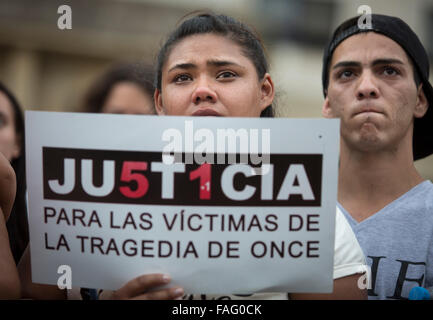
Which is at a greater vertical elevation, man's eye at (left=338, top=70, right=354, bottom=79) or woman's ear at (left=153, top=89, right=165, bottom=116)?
man's eye at (left=338, top=70, right=354, bottom=79)

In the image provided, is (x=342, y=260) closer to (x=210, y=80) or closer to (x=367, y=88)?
(x=367, y=88)

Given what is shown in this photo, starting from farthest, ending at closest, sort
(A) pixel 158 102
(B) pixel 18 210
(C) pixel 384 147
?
1. (B) pixel 18 210
2. (A) pixel 158 102
3. (C) pixel 384 147

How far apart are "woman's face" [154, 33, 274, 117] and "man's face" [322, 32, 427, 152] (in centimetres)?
27

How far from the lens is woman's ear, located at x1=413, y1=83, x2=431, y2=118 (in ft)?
5.91

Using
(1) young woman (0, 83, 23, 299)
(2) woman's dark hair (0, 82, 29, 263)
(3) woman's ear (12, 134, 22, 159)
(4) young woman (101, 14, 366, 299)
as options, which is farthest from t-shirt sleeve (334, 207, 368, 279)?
(3) woman's ear (12, 134, 22, 159)

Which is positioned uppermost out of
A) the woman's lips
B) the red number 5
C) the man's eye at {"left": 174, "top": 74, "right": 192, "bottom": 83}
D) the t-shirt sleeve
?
the man's eye at {"left": 174, "top": 74, "right": 192, "bottom": 83}

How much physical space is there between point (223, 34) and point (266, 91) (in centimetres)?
23

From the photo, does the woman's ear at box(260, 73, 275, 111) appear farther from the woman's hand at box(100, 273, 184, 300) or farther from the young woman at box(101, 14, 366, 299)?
the woman's hand at box(100, 273, 184, 300)

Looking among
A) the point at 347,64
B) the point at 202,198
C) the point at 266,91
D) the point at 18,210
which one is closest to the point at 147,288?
the point at 202,198

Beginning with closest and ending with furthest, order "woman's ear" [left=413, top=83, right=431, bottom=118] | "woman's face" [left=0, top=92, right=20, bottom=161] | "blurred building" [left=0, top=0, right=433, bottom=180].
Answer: "woman's ear" [left=413, top=83, right=431, bottom=118], "woman's face" [left=0, top=92, right=20, bottom=161], "blurred building" [left=0, top=0, right=433, bottom=180]

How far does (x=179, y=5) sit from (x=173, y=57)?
11.3 meters

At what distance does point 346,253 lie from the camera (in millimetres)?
1620

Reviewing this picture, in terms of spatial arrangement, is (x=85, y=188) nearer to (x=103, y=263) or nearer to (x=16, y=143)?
(x=103, y=263)
